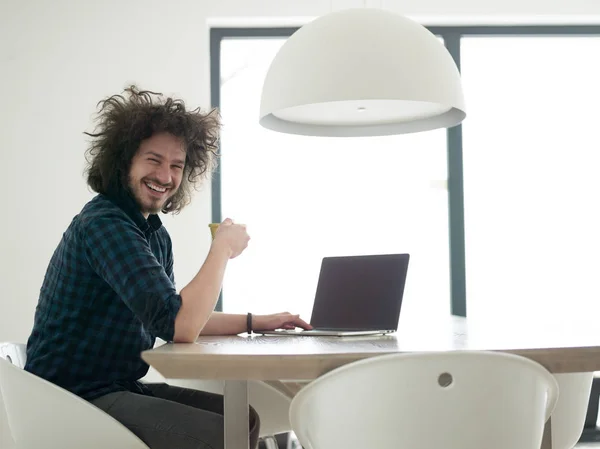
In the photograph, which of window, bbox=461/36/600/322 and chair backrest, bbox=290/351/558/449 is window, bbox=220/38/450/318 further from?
chair backrest, bbox=290/351/558/449

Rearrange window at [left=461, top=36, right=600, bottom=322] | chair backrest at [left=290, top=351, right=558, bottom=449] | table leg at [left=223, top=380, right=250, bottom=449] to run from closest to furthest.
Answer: chair backrest at [left=290, top=351, right=558, bottom=449]
table leg at [left=223, top=380, right=250, bottom=449]
window at [left=461, top=36, right=600, bottom=322]

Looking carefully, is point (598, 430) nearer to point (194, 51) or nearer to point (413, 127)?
point (413, 127)

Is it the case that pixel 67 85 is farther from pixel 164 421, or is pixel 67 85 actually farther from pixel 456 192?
pixel 164 421

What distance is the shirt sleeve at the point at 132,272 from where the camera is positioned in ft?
5.44

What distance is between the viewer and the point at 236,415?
→ 1558 millimetres

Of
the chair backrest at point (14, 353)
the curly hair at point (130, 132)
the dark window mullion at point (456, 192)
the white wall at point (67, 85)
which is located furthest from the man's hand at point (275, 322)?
the dark window mullion at point (456, 192)

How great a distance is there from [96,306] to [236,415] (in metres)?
0.48

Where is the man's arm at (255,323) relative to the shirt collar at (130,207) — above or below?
below

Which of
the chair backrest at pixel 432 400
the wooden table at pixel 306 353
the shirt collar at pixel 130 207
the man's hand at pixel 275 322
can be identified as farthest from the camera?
the man's hand at pixel 275 322

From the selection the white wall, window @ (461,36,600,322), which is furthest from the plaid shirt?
window @ (461,36,600,322)

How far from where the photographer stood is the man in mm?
1666

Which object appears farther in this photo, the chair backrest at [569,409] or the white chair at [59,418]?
the chair backrest at [569,409]

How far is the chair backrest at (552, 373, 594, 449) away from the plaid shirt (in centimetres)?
96

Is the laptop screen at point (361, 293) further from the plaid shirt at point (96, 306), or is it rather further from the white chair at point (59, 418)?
the white chair at point (59, 418)
